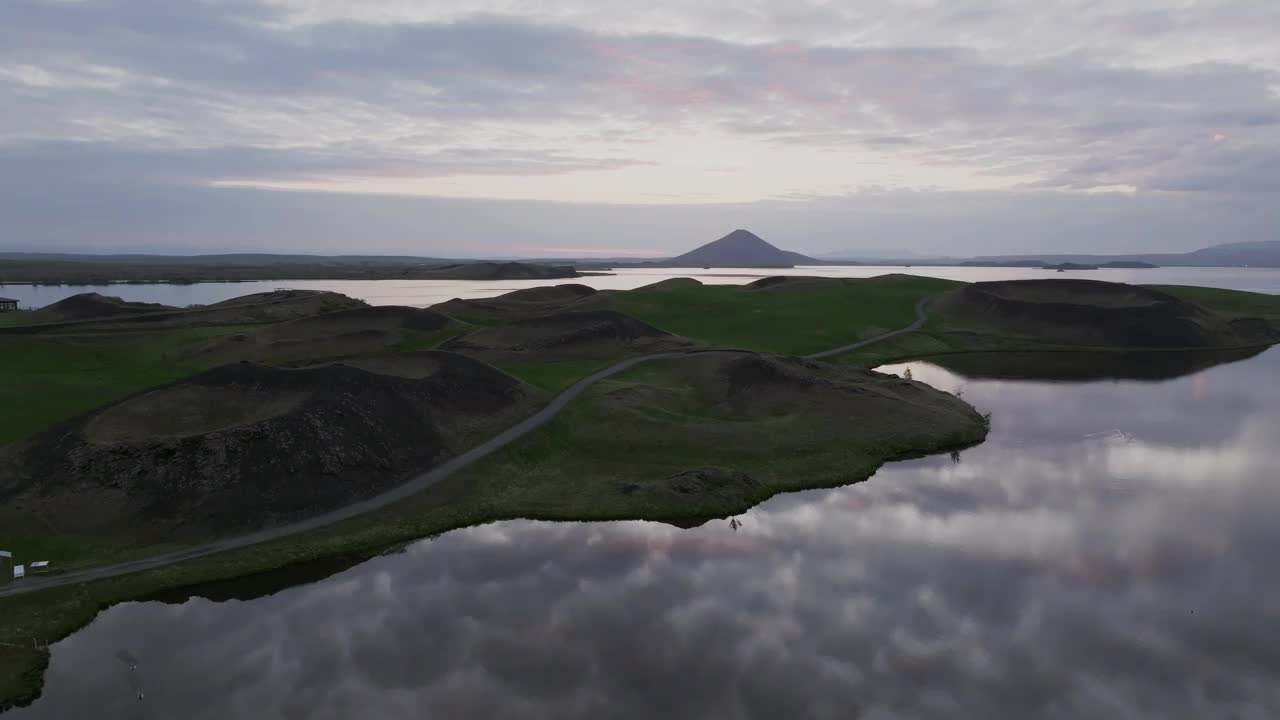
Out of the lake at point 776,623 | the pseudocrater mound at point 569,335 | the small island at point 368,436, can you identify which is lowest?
the lake at point 776,623

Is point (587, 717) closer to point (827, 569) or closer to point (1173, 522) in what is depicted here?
point (827, 569)

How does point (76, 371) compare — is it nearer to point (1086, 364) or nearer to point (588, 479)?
point (588, 479)

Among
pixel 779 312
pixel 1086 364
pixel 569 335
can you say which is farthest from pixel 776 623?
pixel 779 312

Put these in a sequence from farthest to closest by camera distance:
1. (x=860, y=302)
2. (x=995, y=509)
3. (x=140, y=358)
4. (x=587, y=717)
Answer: (x=860, y=302), (x=140, y=358), (x=995, y=509), (x=587, y=717)

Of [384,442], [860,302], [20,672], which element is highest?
[860,302]

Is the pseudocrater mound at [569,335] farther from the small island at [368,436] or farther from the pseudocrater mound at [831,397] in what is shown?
the pseudocrater mound at [831,397]

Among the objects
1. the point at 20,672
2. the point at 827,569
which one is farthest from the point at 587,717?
the point at 20,672

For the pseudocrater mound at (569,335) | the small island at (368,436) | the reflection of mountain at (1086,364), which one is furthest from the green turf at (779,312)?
the reflection of mountain at (1086,364)

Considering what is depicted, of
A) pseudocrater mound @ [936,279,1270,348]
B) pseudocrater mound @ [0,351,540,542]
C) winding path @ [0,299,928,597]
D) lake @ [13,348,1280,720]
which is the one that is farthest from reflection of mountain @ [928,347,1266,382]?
pseudocrater mound @ [0,351,540,542]

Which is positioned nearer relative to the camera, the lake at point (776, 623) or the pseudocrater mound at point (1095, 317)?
the lake at point (776, 623)
